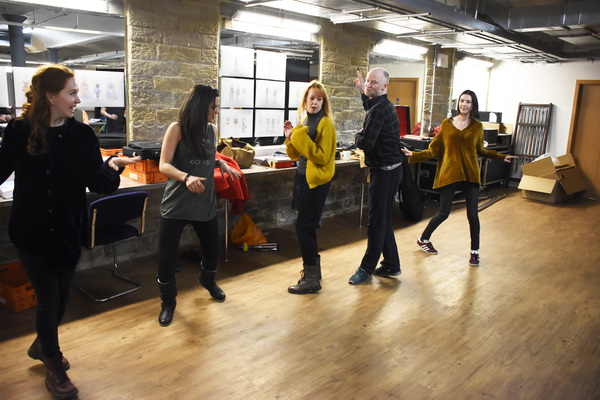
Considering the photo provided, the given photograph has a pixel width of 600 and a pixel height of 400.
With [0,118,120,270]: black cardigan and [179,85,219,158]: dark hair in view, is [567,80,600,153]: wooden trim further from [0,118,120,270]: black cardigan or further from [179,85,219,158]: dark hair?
[0,118,120,270]: black cardigan

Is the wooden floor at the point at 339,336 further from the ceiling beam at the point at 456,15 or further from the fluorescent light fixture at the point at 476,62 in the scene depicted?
the fluorescent light fixture at the point at 476,62

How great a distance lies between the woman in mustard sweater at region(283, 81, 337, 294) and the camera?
127 inches

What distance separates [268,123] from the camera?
524 cm

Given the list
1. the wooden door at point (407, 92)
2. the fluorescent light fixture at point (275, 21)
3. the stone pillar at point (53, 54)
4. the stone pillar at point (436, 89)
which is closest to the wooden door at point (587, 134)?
the stone pillar at point (436, 89)

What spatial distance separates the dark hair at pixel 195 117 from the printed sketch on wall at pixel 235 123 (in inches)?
75.0

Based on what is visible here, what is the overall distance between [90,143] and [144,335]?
129 centimetres

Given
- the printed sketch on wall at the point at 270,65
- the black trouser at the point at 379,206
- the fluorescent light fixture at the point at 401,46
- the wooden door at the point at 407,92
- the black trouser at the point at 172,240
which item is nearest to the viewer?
the black trouser at the point at 172,240

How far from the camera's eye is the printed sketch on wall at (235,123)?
476 centimetres

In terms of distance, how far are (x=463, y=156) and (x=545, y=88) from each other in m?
5.69

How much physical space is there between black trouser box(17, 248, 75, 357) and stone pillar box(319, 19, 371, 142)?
13.2ft

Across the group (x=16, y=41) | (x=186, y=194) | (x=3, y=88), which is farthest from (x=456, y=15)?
(x=3, y=88)

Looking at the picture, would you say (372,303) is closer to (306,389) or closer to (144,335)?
(306,389)

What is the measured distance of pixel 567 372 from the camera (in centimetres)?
266

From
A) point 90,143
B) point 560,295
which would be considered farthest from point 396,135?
point 90,143
